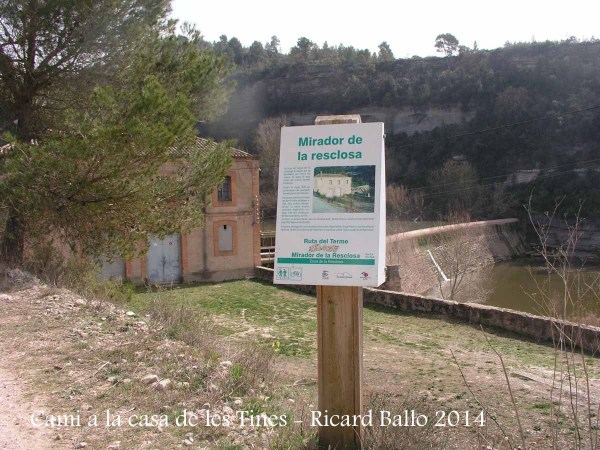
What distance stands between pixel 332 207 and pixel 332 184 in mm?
143

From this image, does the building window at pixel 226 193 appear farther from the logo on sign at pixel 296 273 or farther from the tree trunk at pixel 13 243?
the logo on sign at pixel 296 273

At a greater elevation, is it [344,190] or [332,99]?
[332,99]

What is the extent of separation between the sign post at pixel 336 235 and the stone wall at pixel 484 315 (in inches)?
277

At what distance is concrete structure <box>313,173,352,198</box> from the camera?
3297mm

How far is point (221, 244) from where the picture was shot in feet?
78.0

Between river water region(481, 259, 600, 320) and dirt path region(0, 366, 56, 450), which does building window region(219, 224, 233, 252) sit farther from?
dirt path region(0, 366, 56, 450)

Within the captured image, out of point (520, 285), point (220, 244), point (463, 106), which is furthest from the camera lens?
point (463, 106)

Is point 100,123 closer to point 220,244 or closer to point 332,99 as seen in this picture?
point 220,244

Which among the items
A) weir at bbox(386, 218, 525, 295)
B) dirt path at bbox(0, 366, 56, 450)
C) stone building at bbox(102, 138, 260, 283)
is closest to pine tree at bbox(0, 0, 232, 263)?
dirt path at bbox(0, 366, 56, 450)

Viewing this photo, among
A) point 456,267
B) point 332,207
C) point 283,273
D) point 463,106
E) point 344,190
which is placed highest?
point 463,106

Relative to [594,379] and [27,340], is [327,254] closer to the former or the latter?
[27,340]

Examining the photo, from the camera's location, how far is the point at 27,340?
6090 mm

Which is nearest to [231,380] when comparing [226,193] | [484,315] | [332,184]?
[332,184]

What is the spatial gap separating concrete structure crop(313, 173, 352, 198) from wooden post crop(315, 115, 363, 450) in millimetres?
387
